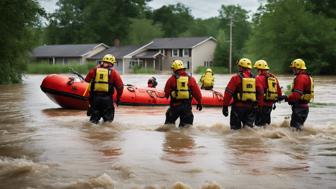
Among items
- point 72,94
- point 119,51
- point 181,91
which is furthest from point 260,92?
point 119,51

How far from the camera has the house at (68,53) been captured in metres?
74.6

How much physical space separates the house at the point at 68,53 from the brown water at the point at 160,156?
6312 centimetres

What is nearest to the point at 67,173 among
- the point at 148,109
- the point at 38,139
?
the point at 38,139

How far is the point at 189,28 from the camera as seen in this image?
357 ft

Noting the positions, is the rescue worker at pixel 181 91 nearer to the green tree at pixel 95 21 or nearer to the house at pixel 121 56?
the house at pixel 121 56

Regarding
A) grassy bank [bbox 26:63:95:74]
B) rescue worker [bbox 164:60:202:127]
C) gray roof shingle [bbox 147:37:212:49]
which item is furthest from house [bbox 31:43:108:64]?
rescue worker [bbox 164:60:202:127]

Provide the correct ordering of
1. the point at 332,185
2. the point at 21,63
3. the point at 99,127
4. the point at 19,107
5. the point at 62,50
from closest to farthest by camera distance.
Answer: the point at 332,185 < the point at 99,127 < the point at 19,107 < the point at 21,63 < the point at 62,50

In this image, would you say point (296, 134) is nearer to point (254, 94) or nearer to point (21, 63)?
point (254, 94)

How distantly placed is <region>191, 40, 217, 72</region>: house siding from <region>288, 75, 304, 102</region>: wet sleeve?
60.5 metres

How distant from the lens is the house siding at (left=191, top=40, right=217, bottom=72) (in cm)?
7100

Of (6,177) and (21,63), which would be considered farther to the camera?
(21,63)

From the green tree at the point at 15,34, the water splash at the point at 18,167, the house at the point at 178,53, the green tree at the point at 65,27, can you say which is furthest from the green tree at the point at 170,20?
the water splash at the point at 18,167

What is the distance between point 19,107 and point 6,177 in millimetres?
10835

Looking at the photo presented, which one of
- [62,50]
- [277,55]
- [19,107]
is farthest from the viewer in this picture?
[62,50]
